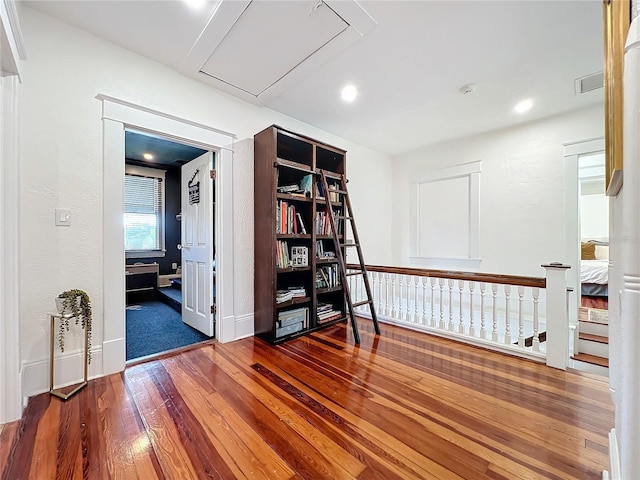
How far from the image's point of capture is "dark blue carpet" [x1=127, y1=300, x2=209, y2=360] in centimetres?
253

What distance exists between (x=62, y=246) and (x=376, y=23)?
2.63 m

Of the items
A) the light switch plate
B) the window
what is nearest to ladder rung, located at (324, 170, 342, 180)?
the light switch plate

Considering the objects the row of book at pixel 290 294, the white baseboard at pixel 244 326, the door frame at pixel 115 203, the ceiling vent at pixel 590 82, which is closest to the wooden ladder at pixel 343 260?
the row of book at pixel 290 294

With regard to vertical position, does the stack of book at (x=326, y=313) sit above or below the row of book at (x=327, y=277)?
below

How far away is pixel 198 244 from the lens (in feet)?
9.71

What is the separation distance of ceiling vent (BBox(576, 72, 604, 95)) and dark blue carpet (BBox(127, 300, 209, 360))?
4401 mm

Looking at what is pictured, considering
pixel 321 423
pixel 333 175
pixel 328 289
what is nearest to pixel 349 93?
pixel 333 175

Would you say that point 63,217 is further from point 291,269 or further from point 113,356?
point 291,269

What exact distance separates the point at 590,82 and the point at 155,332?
504 centimetres

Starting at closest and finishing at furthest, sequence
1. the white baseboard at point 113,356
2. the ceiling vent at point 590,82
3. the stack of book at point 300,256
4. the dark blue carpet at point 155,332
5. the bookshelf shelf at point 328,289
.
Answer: the white baseboard at point 113,356
the ceiling vent at point 590,82
the dark blue carpet at point 155,332
the stack of book at point 300,256
the bookshelf shelf at point 328,289

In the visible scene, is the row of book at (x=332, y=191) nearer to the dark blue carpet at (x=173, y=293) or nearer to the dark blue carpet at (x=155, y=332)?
the dark blue carpet at (x=155, y=332)

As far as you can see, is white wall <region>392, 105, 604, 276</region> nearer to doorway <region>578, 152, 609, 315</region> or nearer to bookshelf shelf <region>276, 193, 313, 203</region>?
doorway <region>578, 152, 609, 315</region>

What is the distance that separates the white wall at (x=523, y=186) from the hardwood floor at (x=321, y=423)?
73.4 inches

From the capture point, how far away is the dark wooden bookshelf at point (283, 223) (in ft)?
8.48
